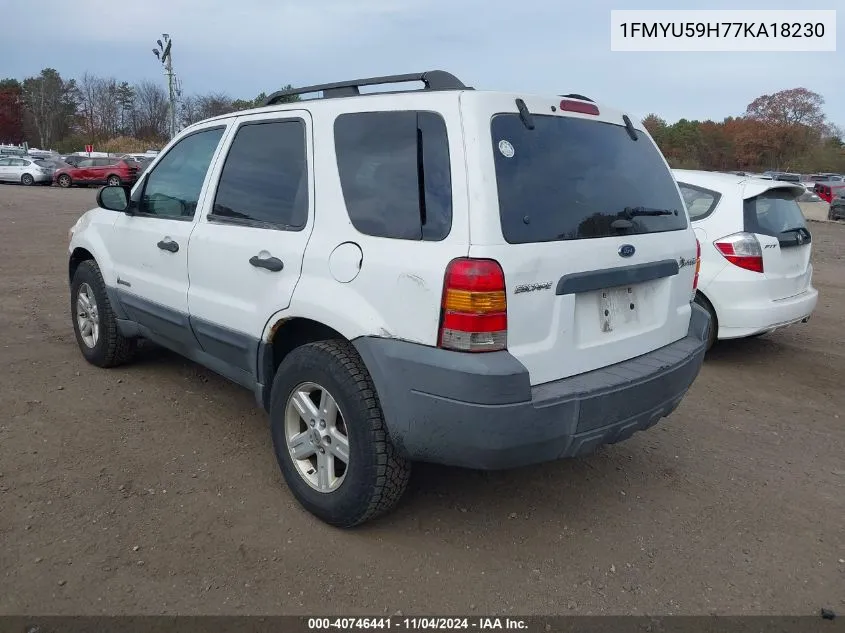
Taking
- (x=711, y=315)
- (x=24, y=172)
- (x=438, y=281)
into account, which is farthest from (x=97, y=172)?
(x=438, y=281)

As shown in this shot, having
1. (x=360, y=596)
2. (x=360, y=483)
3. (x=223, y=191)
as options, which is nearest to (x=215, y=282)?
(x=223, y=191)

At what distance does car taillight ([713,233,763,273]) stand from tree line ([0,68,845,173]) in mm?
44752

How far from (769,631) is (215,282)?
9.73 ft

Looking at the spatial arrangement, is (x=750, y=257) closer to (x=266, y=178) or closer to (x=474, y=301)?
(x=474, y=301)

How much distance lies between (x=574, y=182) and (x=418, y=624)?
187 centimetres

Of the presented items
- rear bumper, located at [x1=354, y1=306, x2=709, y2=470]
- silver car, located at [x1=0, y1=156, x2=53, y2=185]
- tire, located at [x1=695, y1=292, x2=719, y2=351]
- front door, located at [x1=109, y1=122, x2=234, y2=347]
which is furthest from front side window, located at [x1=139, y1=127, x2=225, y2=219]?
silver car, located at [x1=0, y1=156, x2=53, y2=185]

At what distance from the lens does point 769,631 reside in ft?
8.21

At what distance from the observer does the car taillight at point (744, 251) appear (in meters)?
5.41

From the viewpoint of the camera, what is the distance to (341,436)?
115 inches

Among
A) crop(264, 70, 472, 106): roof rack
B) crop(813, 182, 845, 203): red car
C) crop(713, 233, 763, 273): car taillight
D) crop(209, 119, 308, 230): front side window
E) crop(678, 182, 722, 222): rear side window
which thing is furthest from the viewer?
crop(813, 182, 845, 203): red car

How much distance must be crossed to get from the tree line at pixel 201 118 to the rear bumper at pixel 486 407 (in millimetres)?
47468

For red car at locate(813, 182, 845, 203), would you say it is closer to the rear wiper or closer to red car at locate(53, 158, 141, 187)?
the rear wiper

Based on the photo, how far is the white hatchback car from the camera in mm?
5430

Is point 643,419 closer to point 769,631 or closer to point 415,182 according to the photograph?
point 769,631
